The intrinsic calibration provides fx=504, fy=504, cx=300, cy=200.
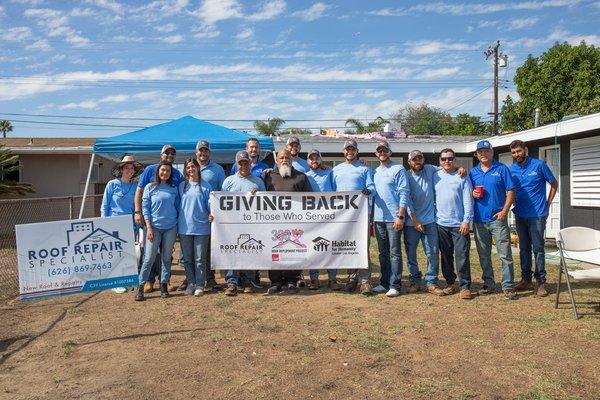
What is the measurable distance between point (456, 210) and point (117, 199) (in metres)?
4.48

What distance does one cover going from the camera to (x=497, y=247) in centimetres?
615

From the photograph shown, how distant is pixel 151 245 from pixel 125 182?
1180 millimetres

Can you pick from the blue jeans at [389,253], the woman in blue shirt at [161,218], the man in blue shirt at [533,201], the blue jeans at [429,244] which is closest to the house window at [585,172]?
the man in blue shirt at [533,201]

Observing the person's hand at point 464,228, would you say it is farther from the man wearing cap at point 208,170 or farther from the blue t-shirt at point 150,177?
the blue t-shirt at point 150,177

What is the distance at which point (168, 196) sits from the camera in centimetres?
629

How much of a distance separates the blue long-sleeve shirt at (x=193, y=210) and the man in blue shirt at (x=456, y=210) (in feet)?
9.63

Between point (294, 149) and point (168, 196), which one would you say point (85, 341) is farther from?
point (294, 149)

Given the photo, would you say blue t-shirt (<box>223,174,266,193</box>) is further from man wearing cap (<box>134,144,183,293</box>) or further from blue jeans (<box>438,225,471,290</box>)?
blue jeans (<box>438,225,471,290</box>)

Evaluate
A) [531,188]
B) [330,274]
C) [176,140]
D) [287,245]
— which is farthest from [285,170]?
[176,140]

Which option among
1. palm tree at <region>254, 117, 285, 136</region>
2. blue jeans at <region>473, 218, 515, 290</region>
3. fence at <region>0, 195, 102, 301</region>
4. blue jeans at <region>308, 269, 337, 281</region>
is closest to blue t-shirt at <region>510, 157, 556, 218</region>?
blue jeans at <region>473, 218, 515, 290</region>

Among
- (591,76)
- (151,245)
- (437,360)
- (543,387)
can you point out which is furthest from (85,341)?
(591,76)

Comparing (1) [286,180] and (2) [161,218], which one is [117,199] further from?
(1) [286,180]

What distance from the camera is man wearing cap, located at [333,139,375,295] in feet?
20.9

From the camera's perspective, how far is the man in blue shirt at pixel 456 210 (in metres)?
6.12
